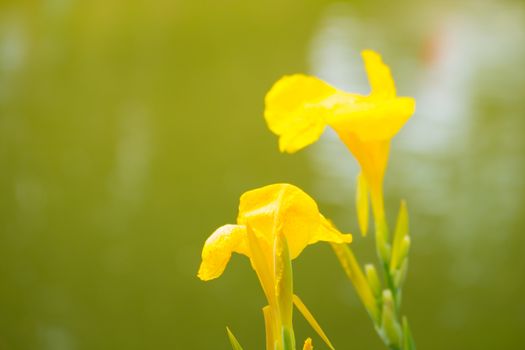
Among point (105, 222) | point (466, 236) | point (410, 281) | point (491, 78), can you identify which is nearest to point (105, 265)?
point (105, 222)

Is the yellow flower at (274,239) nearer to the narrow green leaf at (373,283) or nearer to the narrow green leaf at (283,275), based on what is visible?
the narrow green leaf at (283,275)

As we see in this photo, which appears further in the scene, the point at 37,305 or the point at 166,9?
the point at 166,9

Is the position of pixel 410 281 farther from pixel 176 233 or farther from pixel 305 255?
pixel 176 233

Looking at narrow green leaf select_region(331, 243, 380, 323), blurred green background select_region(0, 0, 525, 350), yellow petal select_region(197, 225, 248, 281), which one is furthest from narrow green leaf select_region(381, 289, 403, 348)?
blurred green background select_region(0, 0, 525, 350)

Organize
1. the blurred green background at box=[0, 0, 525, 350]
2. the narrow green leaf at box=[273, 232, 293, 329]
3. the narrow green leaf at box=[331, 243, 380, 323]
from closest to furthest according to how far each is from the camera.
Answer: the narrow green leaf at box=[273, 232, 293, 329]
the narrow green leaf at box=[331, 243, 380, 323]
the blurred green background at box=[0, 0, 525, 350]

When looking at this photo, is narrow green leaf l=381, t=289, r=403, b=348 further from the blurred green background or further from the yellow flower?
the blurred green background

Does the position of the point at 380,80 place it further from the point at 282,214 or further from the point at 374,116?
the point at 282,214

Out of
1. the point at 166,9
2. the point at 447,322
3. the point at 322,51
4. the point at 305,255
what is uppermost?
the point at 166,9

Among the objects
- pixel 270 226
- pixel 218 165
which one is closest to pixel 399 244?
pixel 270 226
